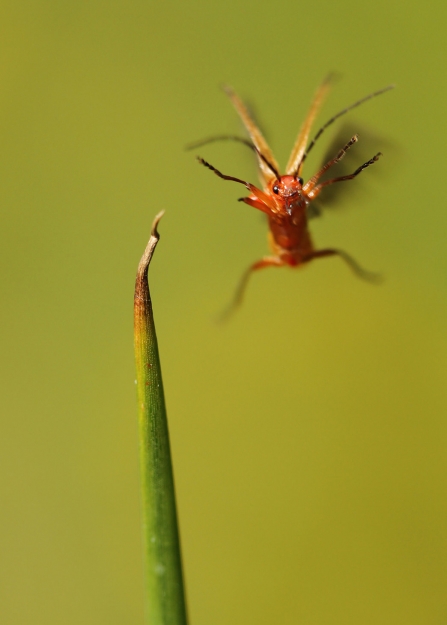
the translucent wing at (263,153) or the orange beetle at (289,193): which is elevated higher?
the translucent wing at (263,153)

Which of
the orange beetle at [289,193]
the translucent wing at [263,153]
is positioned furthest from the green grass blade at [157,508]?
the translucent wing at [263,153]

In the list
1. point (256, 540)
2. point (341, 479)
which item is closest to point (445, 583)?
point (341, 479)

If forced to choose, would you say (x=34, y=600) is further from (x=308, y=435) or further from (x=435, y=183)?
(x=435, y=183)

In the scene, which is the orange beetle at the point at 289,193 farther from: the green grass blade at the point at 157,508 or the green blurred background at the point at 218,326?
the green grass blade at the point at 157,508

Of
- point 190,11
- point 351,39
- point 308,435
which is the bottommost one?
point 308,435

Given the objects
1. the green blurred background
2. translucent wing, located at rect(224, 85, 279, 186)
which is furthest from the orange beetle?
the green blurred background

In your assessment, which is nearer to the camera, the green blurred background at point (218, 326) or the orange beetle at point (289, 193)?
the orange beetle at point (289, 193)

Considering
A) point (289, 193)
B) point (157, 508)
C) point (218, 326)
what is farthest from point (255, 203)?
point (218, 326)
